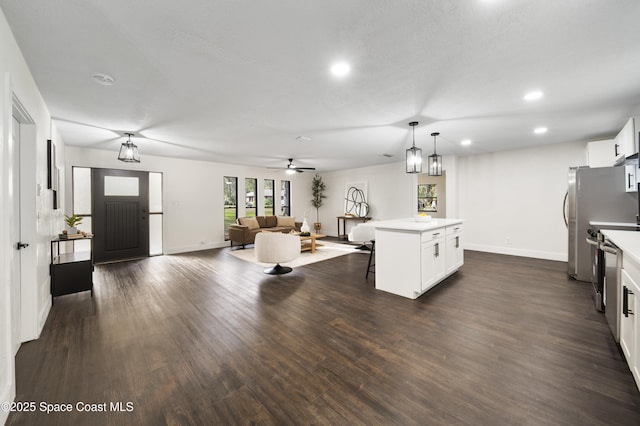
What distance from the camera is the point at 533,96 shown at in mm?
2883

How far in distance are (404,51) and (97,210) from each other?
665 cm

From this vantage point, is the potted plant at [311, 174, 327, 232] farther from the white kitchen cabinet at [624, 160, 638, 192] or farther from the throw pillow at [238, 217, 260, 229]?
the white kitchen cabinet at [624, 160, 638, 192]

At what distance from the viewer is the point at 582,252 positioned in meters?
3.89

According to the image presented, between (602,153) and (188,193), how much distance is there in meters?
8.75

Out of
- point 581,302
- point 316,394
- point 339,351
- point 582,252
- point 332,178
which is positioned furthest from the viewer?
point 332,178

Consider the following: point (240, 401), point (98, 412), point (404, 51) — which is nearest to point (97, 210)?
point (98, 412)

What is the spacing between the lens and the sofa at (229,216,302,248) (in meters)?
6.89

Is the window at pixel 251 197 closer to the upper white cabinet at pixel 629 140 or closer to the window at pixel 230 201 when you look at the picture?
the window at pixel 230 201

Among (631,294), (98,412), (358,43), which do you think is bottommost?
(98,412)

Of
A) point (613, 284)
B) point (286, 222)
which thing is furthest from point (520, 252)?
point (286, 222)

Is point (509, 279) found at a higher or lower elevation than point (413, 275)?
lower

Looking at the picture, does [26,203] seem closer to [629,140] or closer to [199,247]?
[199,247]

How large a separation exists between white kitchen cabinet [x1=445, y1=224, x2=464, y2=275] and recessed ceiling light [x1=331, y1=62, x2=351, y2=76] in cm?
288

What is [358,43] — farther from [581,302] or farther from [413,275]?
[581,302]
